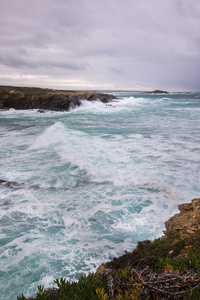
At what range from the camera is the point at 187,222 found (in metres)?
4.11

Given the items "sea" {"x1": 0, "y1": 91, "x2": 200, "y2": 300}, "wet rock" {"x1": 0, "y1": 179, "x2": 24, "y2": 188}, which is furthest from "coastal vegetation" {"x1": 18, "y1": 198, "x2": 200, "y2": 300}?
"wet rock" {"x1": 0, "y1": 179, "x2": 24, "y2": 188}

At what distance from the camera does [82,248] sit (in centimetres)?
486

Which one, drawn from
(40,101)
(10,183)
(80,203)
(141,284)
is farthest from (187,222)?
(40,101)

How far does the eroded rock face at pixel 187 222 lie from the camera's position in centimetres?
375

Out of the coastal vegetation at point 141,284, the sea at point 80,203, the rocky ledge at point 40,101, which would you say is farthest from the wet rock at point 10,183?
the rocky ledge at point 40,101

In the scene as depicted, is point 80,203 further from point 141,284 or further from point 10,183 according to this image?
point 141,284

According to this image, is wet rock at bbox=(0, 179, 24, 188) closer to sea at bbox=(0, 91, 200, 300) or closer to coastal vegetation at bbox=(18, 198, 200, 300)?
sea at bbox=(0, 91, 200, 300)

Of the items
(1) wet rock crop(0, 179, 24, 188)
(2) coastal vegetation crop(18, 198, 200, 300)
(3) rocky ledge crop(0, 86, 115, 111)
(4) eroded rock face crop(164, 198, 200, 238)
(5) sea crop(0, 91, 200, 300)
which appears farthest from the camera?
(3) rocky ledge crop(0, 86, 115, 111)

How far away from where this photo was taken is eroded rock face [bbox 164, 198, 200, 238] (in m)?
3.75

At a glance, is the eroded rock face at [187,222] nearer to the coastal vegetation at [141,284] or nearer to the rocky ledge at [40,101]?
the coastal vegetation at [141,284]

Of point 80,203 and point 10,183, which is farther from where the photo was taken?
point 10,183

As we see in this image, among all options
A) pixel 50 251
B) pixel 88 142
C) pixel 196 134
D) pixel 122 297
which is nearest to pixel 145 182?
pixel 50 251

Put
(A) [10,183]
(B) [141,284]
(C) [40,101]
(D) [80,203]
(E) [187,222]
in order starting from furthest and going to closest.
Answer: (C) [40,101], (A) [10,183], (D) [80,203], (E) [187,222], (B) [141,284]

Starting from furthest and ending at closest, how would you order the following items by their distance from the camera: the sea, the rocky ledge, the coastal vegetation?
the rocky ledge → the sea → the coastal vegetation
